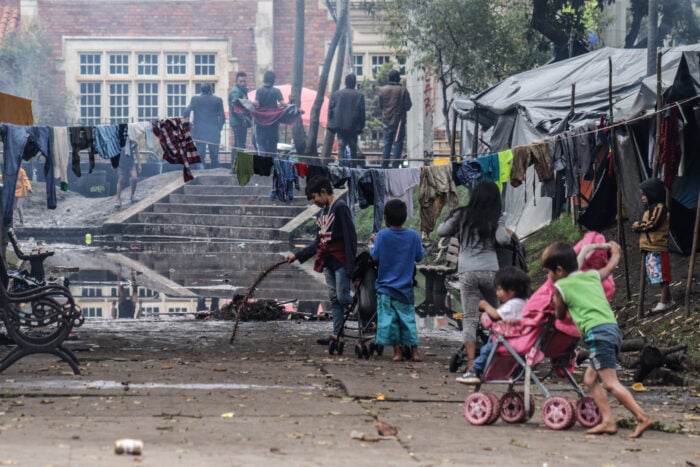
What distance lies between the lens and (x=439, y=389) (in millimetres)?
9523

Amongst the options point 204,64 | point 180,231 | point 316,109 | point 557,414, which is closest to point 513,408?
point 557,414

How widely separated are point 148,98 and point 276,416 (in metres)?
41.3

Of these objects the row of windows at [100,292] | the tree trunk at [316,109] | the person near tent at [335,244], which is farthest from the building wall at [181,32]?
the person near tent at [335,244]

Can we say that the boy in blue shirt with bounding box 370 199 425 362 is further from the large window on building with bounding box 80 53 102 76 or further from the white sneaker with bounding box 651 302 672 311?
the large window on building with bounding box 80 53 102 76

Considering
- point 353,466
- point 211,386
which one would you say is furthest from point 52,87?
point 353,466

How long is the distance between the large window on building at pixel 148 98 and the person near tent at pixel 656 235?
36.2 m

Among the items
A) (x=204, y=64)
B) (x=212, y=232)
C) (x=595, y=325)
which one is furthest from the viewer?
(x=204, y=64)

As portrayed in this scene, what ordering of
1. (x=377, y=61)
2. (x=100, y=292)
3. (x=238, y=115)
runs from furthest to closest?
(x=377, y=61)
(x=238, y=115)
(x=100, y=292)

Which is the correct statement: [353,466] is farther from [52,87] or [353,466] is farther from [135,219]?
[52,87]

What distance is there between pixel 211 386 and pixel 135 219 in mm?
23956

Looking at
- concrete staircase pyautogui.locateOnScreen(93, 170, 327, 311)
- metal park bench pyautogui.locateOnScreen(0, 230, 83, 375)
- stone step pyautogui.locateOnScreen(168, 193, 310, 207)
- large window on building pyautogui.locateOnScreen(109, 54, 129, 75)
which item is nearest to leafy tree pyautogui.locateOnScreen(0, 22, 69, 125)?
large window on building pyautogui.locateOnScreen(109, 54, 129, 75)

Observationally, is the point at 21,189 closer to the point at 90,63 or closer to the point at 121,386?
the point at 90,63

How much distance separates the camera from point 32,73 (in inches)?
1822

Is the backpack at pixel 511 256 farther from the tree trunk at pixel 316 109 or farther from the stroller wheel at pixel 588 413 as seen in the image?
the tree trunk at pixel 316 109
